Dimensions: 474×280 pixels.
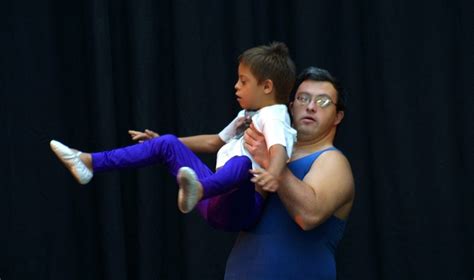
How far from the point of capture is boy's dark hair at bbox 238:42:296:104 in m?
2.74

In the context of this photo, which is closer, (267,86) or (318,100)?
(267,86)

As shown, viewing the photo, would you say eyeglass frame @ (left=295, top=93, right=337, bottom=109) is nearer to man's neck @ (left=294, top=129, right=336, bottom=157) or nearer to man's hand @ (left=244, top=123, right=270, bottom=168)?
man's neck @ (left=294, top=129, right=336, bottom=157)

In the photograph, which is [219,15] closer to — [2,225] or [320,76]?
[320,76]

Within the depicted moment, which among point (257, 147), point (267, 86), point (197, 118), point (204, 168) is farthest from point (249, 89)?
point (197, 118)

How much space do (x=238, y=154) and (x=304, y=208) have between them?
11.5 inches

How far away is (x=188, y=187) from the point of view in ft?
7.80

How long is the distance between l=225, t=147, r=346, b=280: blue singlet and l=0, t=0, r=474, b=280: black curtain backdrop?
3.06 ft

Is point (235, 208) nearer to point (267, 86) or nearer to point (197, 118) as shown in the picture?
point (267, 86)

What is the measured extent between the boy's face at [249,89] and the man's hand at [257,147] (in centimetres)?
9

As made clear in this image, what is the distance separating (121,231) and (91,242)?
7.0 inches

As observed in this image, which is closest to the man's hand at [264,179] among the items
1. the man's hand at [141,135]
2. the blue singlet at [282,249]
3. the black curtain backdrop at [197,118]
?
the blue singlet at [282,249]

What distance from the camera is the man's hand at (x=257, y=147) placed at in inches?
105

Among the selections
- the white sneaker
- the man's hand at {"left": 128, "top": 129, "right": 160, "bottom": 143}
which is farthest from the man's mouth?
the white sneaker

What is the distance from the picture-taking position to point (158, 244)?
12.2ft
